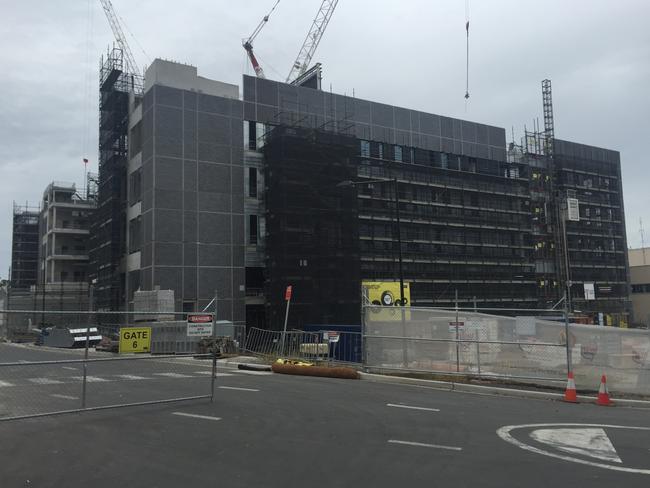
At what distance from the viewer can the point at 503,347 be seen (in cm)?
1502

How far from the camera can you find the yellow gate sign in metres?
12.3

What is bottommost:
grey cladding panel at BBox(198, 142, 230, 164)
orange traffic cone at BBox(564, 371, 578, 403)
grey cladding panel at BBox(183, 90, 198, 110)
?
orange traffic cone at BBox(564, 371, 578, 403)

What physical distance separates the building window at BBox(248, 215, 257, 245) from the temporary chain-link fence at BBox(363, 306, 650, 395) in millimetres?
32209

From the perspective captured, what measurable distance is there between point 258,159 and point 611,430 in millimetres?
42734

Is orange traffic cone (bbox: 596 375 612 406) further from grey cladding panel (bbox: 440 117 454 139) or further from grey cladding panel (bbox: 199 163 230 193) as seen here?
grey cladding panel (bbox: 440 117 454 139)

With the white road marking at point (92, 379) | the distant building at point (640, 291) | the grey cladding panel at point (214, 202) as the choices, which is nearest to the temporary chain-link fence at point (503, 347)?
the white road marking at point (92, 379)

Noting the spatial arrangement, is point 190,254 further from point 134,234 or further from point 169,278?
point 134,234

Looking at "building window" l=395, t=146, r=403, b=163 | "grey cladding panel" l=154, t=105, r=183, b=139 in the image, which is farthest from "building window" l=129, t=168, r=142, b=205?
"building window" l=395, t=146, r=403, b=163

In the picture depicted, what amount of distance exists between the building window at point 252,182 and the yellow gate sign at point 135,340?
36433 mm

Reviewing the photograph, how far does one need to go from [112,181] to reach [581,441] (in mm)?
49931

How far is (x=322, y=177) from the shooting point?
48.8 m

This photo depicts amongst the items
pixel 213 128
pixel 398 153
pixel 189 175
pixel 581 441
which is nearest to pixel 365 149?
pixel 398 153

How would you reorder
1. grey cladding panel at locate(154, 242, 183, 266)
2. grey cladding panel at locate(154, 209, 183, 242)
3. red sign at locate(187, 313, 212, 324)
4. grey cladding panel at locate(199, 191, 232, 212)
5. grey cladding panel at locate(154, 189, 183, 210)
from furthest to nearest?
grey cladding panel at locate(199, 191, 232, 212), grey cladding panel at locate(154, 189, 183, 210), grey cladding panel at locate(154, 209, 183, 242), grey cladding panel at locate(154, 242, 183, 266), red sign at locate(187, 313, 212, 324)

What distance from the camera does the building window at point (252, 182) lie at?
49125 millimetres
